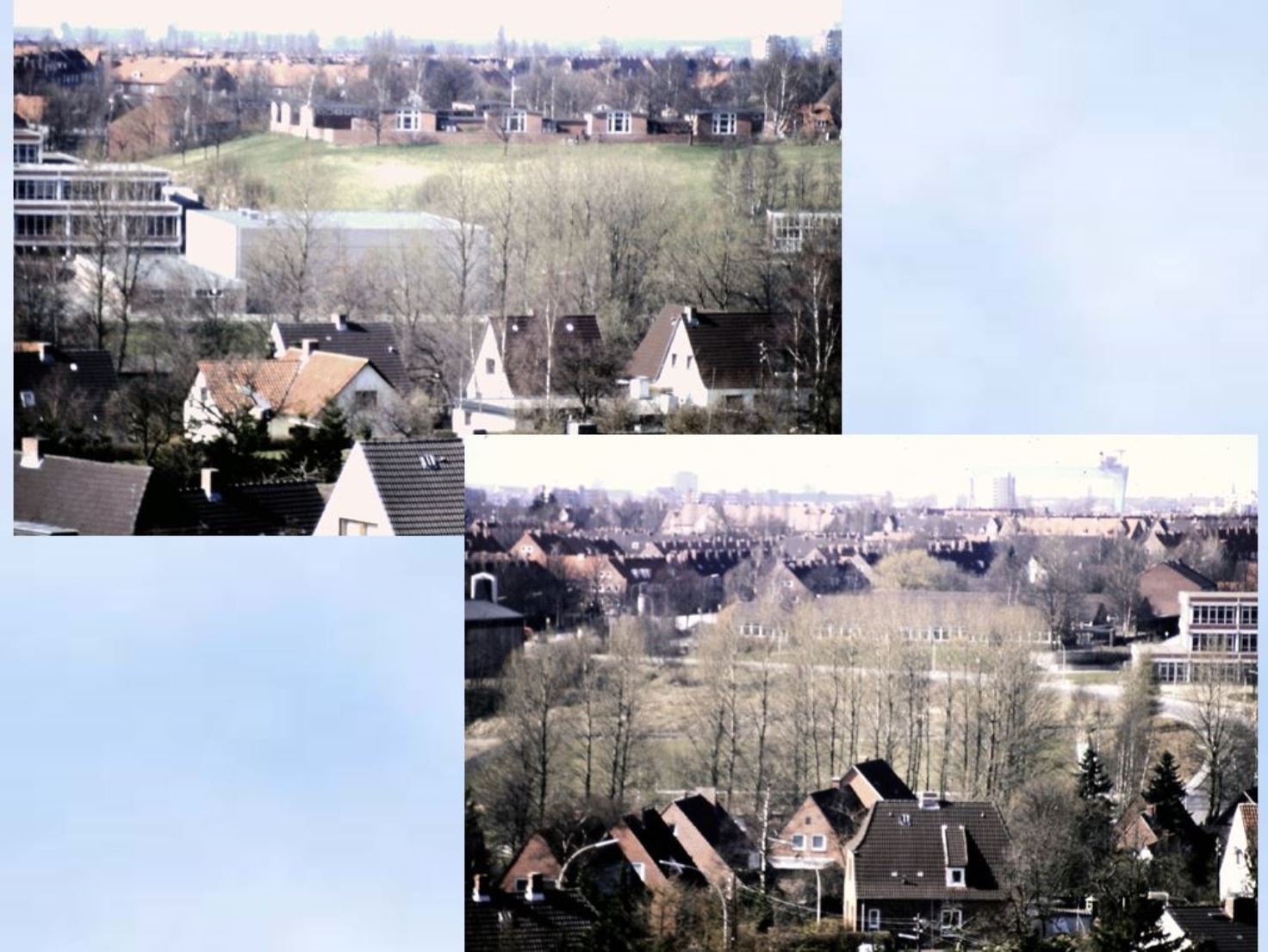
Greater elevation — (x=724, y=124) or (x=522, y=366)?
(x=724, y=124)

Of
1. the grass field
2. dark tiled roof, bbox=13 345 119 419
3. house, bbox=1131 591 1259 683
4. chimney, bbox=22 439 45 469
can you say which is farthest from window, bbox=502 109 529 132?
house, bbox=1131 591 1259 683

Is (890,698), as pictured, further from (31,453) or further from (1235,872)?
(31,453)

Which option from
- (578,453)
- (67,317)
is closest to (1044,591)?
(578,453)

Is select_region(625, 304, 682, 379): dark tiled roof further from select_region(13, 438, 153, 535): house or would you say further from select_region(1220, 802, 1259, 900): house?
select_region(1220, 802, 1259, 900): house

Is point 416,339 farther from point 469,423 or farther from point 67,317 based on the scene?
point 67,317

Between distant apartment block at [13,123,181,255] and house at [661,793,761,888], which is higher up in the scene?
distant apartment block at [13,123,181,255]

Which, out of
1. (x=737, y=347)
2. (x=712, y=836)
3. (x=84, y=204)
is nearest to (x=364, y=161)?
(x=84, y=204)
